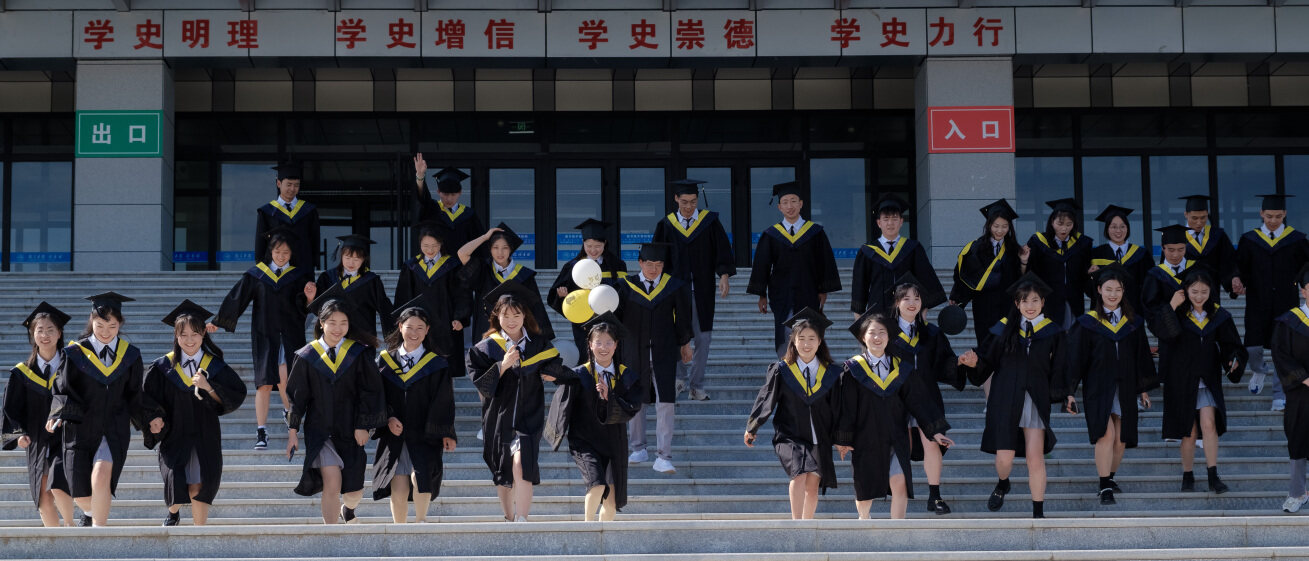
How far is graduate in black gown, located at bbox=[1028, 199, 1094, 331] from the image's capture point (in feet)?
33.7

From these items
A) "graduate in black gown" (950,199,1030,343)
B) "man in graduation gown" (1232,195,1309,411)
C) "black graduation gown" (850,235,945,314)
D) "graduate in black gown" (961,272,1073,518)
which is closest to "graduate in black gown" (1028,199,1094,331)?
"graduate in black gown" (950,199,1030,343)

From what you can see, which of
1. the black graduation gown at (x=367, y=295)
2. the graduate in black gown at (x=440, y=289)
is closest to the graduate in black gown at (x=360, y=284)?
the black graduation gown at (x=367, y=295)

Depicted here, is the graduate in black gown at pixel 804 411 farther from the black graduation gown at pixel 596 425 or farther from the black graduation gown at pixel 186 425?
the black graduation gown at pixel 186 425

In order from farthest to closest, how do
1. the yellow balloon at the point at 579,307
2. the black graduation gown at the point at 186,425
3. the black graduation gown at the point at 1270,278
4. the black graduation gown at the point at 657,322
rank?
1. the black graduation gown at the point at 1270,278
2. the black graduation gown at the point at 657,322
3. the yellow balloon at the point at 579,307
4. the black graduation gown at the point at 186,425

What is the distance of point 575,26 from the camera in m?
15.3

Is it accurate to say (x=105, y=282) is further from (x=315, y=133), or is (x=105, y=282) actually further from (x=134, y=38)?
(x=315, y=133)

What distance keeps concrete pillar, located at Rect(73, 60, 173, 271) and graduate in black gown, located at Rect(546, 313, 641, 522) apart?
349 inches

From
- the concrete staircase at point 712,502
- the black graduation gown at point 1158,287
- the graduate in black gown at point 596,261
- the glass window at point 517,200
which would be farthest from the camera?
the glass window at point 517,200

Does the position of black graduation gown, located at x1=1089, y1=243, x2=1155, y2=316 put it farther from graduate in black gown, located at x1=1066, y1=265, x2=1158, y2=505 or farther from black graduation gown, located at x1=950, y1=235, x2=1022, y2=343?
graduate in black gown, located at x1=1066, y1=265, x2=1158, y2=505

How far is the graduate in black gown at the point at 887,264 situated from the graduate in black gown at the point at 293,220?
140 inches

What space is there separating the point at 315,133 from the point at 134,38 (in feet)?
8.41

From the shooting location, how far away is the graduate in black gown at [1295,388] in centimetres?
802

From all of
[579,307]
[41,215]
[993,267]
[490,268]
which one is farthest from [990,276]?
[41,215]

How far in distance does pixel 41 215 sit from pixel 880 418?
12691 mm
